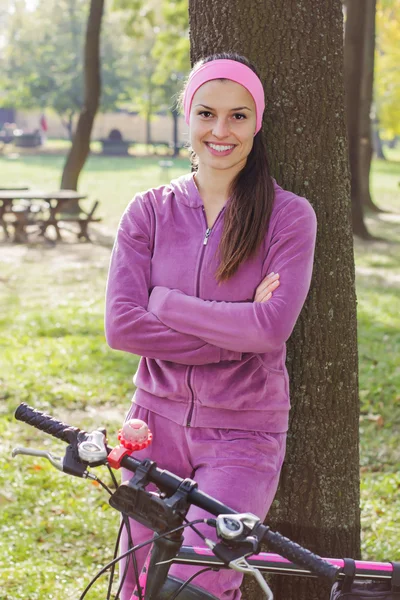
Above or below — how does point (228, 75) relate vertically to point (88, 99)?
above

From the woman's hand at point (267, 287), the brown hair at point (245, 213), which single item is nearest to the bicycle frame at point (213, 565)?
the woman's hand at point (267, 287)

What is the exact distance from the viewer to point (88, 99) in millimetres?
20719

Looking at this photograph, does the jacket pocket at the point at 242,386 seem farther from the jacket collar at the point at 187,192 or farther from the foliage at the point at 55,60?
the foliage at the point at 55,60

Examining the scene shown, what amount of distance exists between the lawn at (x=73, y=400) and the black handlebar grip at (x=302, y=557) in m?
2.69

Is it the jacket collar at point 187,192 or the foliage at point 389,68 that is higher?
the jacket collar at point 187,192

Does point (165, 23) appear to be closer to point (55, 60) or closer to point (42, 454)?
point (42, 454)

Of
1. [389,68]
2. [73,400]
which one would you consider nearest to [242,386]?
[73,400]

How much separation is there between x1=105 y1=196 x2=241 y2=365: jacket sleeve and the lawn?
6.26 ft

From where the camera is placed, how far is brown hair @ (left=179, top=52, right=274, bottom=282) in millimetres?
2777

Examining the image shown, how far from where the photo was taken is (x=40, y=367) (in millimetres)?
7816

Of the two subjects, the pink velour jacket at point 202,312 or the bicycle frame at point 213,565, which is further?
the pink velour jacket at point 202,312

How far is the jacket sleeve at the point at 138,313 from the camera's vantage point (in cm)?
277

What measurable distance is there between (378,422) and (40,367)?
3015mm

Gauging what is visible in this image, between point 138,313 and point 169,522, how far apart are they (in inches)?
41.8
